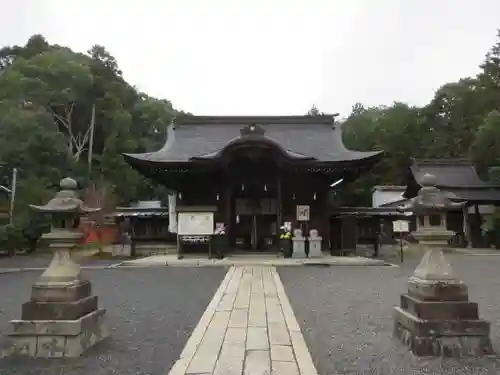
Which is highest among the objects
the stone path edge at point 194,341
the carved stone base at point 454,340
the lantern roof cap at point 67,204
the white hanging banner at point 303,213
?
the white hanging banner at point 303,213

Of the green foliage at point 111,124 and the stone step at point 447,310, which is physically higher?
the green foliage at point 111,124

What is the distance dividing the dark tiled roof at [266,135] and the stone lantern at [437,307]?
14826 mm

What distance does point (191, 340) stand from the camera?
5219mm

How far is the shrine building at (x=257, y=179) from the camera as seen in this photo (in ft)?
59.6

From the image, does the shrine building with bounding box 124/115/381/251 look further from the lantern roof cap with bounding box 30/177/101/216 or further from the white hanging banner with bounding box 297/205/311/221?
the lantern roof cap with bounding box 30/177/101/216

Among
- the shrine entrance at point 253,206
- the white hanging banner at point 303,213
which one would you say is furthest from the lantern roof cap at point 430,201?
the white hanging banner at point 303,213

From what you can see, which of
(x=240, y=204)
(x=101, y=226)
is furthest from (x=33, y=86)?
(x=240, y=204)

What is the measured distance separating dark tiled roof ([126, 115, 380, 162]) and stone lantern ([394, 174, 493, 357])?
14826 millimetres

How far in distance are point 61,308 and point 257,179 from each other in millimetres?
14772

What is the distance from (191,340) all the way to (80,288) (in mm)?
1416

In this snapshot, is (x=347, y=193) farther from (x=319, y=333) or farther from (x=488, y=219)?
(x=319, y=333)

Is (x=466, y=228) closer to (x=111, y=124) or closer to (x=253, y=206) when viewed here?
(x=253, y=206)

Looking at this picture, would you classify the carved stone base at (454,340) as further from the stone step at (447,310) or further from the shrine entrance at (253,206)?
the shrine entrance at (253,206)

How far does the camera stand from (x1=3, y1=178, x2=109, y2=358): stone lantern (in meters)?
4.86
